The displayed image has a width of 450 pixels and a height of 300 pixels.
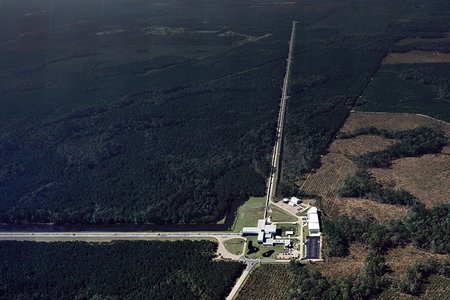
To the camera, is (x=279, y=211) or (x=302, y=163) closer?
(x=279, y=211)

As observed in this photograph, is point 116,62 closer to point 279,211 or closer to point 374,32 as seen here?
point 374,32

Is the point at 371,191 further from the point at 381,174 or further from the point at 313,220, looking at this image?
the point at 313,220

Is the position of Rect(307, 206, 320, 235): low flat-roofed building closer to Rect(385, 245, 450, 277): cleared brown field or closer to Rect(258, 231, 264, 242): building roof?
Rect(258, 231, 264, 242): building roof

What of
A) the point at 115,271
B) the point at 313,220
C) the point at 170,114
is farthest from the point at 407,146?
the point at 115,271

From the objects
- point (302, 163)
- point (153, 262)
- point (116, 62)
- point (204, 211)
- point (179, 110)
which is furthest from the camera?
point (116, 62)

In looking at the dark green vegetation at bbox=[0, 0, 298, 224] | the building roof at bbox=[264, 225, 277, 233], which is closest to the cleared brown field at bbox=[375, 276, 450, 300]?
the building roof at bbox=[264, 225, 277, 233]

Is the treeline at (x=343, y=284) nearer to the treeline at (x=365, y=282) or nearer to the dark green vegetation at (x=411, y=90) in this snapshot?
the treeline at (x=365, y=282)

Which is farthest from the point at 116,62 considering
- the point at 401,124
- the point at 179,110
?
the point at 401,124
